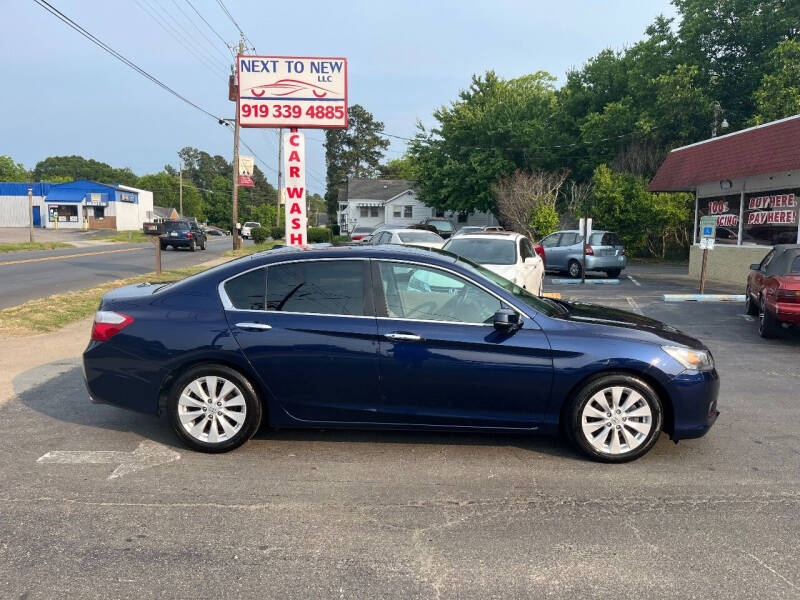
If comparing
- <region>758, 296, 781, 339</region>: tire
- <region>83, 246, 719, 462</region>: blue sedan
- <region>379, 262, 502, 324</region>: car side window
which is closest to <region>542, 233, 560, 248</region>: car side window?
<region>758, 296, 781, 339</region>: tire

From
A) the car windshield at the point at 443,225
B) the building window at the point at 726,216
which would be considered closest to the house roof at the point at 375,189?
the car windshield at the point at 443,225

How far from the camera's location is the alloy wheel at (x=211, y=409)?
4.74 meters

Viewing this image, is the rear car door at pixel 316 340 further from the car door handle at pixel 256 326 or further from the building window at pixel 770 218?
the building window at pixel 770 218

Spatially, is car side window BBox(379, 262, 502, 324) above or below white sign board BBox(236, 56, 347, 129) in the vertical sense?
below

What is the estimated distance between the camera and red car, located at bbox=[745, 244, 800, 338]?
29.1ft

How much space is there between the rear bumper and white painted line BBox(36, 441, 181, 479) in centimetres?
365

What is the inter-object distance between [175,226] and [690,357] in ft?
103

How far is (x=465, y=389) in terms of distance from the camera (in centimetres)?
461

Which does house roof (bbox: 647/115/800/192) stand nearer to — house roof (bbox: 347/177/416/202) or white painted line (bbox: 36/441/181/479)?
white painted line (bbox: 36/441/181/479)

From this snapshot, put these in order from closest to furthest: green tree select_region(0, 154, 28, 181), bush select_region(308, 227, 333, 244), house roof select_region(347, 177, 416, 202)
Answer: bush select_region(308, 227, 333, 244) < house roof select_region(347, 177, 416, 202) < green tree select_region(0, 154, 28, 181)

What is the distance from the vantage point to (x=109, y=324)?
4906 mm

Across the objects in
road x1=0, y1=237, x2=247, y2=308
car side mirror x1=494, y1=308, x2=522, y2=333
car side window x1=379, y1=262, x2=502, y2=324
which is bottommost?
road x1=0, y1=237, x2=247, y2=308

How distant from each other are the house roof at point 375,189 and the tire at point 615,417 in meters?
59.6

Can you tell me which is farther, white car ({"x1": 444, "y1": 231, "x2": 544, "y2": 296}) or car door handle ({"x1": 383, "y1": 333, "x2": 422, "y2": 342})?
white car ({"x1": 444, "y1": 231, "x2": 544, "y2": 296})
